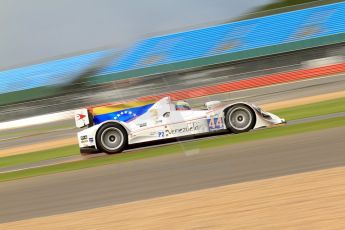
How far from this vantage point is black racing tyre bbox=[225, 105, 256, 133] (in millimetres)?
8867

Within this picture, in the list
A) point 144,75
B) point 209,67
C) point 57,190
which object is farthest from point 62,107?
point 57,190

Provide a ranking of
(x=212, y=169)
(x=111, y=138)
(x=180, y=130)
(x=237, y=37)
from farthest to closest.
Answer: (x=237, y=37) < (x=111, y=138) < (x=180, y=130) < (x=212, y=169)

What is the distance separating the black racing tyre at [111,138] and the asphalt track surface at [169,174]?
1.59 meters

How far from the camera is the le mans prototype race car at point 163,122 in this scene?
890 centimetres

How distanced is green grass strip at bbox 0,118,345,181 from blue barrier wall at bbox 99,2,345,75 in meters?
17.9

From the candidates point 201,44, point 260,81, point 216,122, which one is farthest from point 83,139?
point 201,44

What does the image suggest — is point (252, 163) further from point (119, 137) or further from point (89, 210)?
point (119, 137)

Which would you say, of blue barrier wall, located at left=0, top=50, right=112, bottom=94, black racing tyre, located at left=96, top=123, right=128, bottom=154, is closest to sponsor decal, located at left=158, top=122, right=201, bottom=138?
black racing tyre, located at left=96, top=123, right=128, bottom=154

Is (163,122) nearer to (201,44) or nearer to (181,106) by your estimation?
(181,106)

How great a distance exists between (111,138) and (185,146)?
58.8 inches

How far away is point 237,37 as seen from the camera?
28.2m

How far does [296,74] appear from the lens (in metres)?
20.3

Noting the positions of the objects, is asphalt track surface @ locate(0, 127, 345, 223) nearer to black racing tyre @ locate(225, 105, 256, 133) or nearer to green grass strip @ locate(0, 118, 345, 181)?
green grass strip @ locate(0, 118, 345, 181)

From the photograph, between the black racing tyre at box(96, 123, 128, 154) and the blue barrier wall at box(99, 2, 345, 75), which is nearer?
the black racing tyre at box(96, 123, 128, 154)
